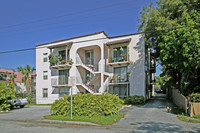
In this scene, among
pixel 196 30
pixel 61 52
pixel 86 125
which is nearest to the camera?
pixel 86 125

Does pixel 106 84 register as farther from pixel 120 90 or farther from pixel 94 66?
pixel 94 66

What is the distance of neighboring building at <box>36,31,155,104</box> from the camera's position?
20641mm

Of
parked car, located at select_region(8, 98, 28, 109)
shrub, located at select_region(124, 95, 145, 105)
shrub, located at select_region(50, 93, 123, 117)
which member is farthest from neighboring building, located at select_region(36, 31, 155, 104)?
shrub, located at select_region(50, 93, 123, 117)

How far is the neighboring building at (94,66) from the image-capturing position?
2064cm

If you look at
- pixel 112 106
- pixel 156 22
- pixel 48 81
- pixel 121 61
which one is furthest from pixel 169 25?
pixel 48 81

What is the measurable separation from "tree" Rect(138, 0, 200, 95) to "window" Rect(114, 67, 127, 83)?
15.2ft

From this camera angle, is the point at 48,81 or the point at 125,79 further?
the point at 48,81

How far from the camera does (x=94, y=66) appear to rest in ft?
77.5

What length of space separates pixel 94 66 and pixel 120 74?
13.9ft

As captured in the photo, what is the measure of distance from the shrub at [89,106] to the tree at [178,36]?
18.4ft

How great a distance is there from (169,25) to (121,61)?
7.50 metres

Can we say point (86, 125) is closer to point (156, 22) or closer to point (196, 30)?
point (196, 30)

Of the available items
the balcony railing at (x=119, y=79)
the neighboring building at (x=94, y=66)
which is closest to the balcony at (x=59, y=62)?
the neighboring building at (x=94, y=66)

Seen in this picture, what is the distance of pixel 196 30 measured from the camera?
473 inches
